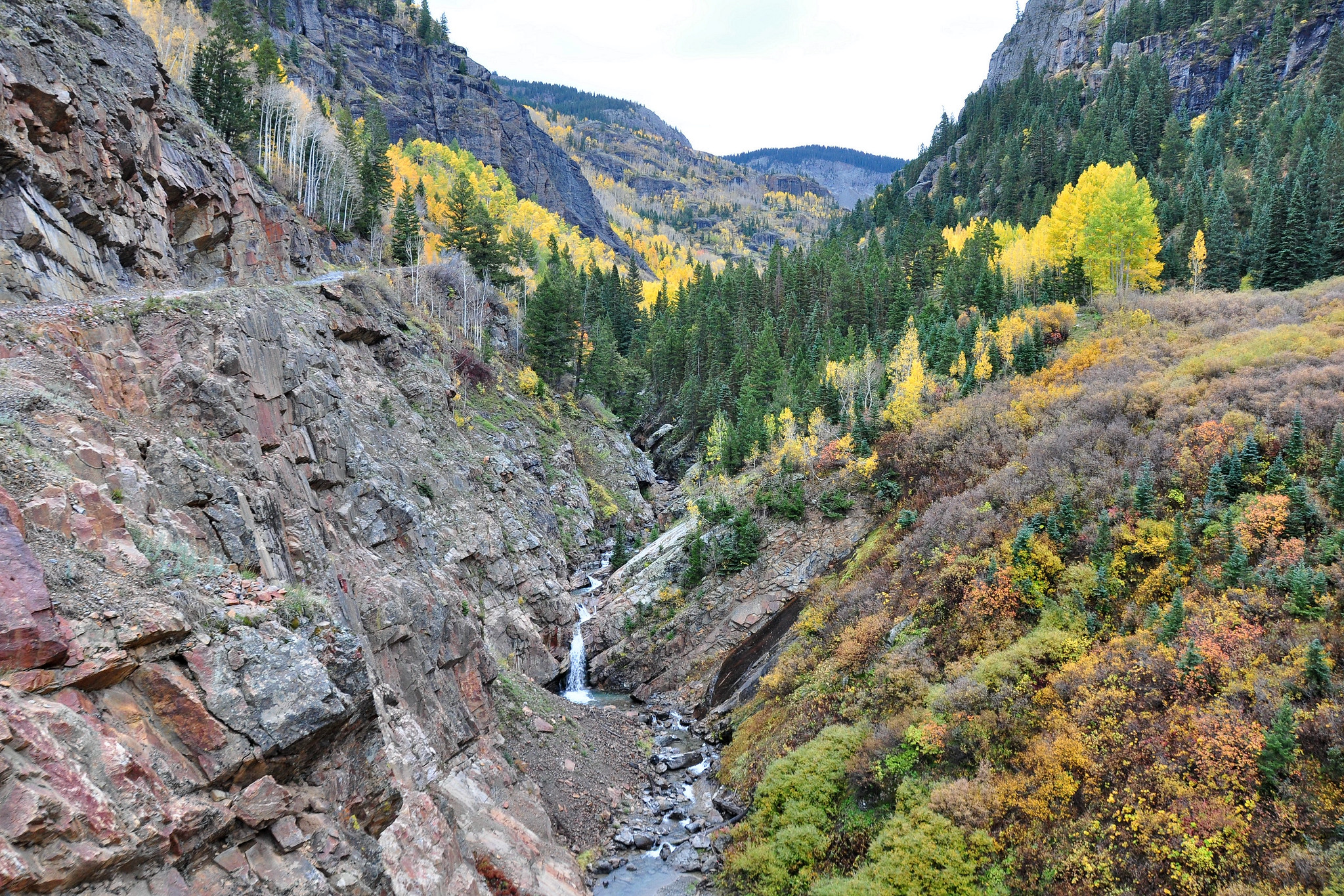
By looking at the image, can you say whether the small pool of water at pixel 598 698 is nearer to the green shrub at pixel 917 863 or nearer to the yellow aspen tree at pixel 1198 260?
the green shrub at pixel 917 863

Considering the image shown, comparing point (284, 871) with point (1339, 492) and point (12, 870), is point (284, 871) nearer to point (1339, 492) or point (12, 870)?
point (12, 870)

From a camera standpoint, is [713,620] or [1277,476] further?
[713,620]

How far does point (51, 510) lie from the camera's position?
1105 centimetres

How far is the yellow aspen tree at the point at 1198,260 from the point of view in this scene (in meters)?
56.6

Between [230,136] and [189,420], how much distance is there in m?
40.8

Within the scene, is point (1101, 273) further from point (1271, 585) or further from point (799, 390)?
point (1271, 585)

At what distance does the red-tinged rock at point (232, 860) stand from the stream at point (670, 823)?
16815 mm

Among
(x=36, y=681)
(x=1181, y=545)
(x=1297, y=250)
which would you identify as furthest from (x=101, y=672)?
(x=1297, y=250)

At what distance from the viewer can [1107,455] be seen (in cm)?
2886

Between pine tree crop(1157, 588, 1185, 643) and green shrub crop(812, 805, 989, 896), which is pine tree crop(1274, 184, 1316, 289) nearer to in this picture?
pine tree crop(1157, 588, 1185, 643)

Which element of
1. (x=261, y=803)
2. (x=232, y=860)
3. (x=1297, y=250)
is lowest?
(x=232, y=860)

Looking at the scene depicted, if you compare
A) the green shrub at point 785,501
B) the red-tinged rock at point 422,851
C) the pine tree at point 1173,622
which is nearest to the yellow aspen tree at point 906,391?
the green shrub at point 785,501

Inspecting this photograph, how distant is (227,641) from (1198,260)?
73.4m

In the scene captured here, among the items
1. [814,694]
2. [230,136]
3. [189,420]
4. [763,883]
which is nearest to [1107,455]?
[814,694]
